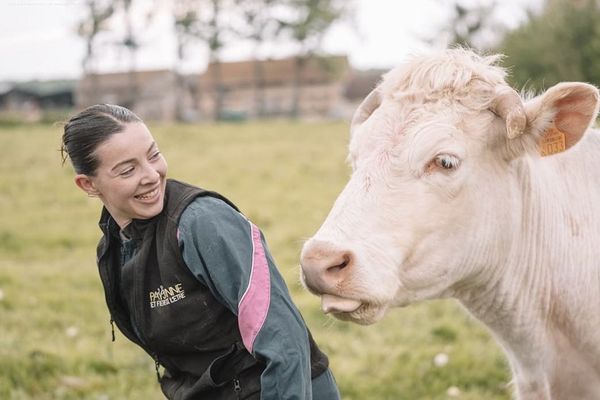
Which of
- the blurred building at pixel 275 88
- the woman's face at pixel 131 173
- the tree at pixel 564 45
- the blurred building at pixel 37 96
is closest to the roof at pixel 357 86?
the blurred building at pixel 275 88

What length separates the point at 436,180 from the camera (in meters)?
2.79

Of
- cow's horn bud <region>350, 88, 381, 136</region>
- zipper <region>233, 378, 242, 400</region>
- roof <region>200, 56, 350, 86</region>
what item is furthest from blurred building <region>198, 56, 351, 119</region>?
zipper <region>233, 378, 242, 400</region>

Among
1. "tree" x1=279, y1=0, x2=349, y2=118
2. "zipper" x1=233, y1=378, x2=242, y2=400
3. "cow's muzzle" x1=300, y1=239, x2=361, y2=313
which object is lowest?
"tree" x1=279, y1=0, x2=349, y2=118

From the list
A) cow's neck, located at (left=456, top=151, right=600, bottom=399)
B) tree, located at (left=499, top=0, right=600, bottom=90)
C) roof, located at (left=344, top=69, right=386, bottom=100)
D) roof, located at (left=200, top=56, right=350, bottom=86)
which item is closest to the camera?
cow's neck, located at (left=456, top=151, right=600, bottom=399)

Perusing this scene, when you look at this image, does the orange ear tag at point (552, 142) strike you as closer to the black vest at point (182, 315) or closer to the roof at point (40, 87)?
the black vest at point (182, 315)

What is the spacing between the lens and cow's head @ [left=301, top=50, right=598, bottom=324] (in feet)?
8.60

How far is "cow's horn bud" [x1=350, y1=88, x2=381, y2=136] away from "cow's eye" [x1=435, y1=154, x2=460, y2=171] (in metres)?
0.61

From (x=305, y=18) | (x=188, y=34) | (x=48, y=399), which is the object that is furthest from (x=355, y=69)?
(x=48, y=399)

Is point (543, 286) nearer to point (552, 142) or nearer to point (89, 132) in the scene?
point (552, 142)

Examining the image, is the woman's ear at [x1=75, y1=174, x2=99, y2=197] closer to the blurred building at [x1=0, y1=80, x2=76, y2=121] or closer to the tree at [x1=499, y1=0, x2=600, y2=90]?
the tree at [x1=499, y1=0, x2=600, y2=90]

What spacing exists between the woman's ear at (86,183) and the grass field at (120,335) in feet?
2.98

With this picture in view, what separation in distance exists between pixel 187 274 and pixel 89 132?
68 cm

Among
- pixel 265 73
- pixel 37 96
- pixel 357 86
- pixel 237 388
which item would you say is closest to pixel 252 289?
pixel 237 388

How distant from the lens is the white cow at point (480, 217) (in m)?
2.65
